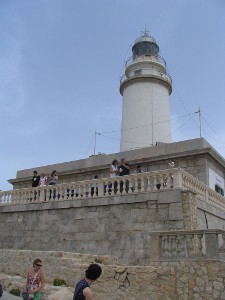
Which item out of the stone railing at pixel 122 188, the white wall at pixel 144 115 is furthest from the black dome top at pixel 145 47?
the stone railing at pixel 122 188

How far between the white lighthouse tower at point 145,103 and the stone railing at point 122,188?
24.6 feet

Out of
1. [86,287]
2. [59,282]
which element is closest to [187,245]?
[59,282]

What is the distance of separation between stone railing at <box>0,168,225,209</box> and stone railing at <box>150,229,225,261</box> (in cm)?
258

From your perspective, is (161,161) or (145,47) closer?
(161,161)

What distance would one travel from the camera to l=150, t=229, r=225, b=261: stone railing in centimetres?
746

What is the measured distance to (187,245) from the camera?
7.87 metres

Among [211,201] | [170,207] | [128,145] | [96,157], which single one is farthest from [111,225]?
[128,145]

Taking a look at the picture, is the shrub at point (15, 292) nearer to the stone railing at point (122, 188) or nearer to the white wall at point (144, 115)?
the stone railing at point (122, 188)

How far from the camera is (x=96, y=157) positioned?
57.9ft

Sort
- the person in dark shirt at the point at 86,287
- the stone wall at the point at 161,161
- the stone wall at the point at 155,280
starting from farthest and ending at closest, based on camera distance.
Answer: the stone wall at the point at 161,161 → the stone wall at the point at 155,280 → the person in dark shirt at the point at 86,287

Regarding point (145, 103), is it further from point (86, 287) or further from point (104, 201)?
point (86, 287)

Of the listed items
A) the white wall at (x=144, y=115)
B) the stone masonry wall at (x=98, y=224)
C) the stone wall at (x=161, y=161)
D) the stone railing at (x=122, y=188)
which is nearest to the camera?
the stone masonry wall at (x=98, y=224)

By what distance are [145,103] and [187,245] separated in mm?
14588

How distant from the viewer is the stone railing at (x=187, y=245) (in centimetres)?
746
